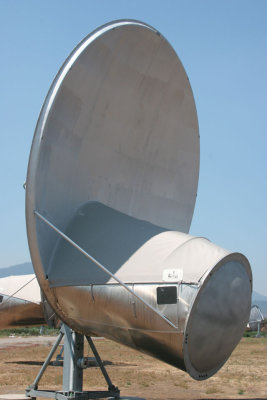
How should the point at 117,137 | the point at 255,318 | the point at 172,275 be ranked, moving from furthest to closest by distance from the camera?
1. the point at 255,318
2. the point at 117,137
3. the point at 172,275

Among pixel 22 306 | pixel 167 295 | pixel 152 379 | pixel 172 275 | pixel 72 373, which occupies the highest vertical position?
pixel 172 275

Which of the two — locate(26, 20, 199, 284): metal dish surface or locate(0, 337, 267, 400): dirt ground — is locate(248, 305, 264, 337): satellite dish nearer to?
locate(0, 337, 267, 400): dirt ground

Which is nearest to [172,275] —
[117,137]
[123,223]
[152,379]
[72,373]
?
[123,223]

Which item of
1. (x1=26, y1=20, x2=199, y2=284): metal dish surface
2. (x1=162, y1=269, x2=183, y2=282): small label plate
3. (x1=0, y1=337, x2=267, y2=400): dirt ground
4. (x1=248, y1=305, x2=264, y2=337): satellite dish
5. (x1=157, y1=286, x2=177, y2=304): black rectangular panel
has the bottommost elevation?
(x1=248, y1=305, x2=264, y2=337): satellite dish

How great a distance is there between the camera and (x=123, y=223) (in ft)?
36.5

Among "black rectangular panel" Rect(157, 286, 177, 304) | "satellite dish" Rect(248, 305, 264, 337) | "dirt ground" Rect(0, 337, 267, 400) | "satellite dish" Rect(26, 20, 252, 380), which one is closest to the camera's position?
"black rectangular panel" Rect(157, 286, 177, 304)

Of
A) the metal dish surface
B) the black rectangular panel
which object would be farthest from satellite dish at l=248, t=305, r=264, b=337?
the black rectangular panel

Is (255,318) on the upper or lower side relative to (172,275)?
lower

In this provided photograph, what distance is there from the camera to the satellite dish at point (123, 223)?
8.77 m

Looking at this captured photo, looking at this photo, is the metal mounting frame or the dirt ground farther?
the dirt ground

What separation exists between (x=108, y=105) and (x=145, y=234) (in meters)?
→ 3.07

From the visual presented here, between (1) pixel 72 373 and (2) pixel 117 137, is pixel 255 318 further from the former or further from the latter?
(2) pixel 117 137

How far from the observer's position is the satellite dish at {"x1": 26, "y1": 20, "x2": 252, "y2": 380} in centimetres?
877

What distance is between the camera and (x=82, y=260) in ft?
33.2
